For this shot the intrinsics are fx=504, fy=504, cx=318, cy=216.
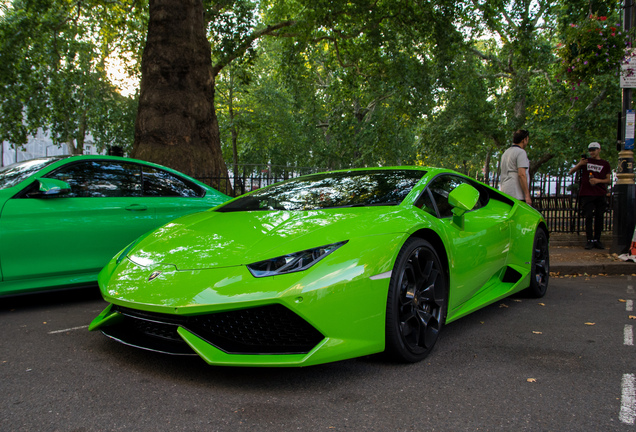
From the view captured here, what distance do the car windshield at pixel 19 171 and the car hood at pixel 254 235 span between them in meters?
1.73

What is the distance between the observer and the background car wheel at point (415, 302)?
9.21 ft

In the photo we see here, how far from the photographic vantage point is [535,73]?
19578mm

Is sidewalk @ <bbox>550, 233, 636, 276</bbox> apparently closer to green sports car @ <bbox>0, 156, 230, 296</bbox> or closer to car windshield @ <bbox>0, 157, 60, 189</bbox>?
green sports car @ <bbox>0, 156, 230, 296</bbox>

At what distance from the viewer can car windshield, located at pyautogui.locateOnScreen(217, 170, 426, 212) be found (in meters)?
3.46

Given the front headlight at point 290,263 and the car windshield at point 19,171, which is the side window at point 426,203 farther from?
the car windshield at point 19,171

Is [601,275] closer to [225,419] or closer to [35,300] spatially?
[225,419]

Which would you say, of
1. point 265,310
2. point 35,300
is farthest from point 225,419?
point 35,300

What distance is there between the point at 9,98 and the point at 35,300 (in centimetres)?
1608

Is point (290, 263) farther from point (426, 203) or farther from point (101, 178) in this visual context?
point (101, 178)

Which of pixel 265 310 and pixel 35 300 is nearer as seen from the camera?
pixel 265 310

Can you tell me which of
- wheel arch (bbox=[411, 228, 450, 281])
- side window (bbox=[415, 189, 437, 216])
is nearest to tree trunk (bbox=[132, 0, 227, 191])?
side window (bbox=[415, 189, 437, 216])

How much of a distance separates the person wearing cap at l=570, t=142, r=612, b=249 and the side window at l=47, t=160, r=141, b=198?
6.94 m

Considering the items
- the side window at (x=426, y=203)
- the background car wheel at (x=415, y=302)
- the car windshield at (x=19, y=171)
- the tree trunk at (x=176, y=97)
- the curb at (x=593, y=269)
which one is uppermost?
the tree trunk at (x=176, y=97)

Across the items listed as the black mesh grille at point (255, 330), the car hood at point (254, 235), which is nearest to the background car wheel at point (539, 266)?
the car hood at point (254, 235)
